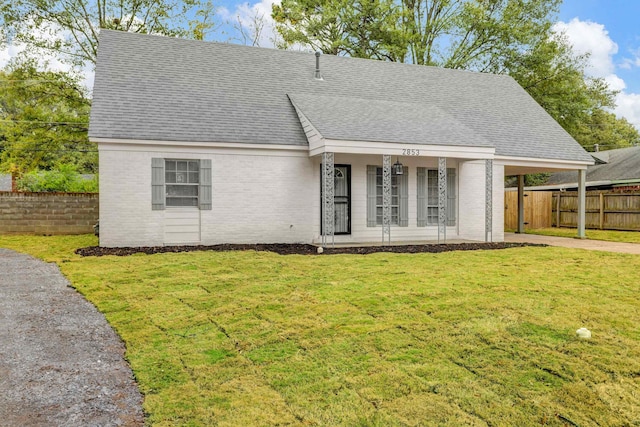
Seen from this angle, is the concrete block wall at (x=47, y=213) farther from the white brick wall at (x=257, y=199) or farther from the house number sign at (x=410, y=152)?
the house number sign at (x=410, y=152)

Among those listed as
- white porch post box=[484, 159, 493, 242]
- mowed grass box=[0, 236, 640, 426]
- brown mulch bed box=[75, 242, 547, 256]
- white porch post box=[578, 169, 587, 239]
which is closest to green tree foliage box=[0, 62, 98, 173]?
brown mulch bed box=[75, 242, 547, 256]

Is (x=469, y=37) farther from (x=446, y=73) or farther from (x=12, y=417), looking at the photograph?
(x=12, y=417)

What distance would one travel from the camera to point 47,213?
15.4 m

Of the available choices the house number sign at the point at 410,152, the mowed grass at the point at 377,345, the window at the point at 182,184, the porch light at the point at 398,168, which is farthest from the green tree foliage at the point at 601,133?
the mowed grass at the point at 377,345

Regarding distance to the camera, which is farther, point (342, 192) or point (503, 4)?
point (503, 4)

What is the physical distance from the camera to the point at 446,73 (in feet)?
58.1

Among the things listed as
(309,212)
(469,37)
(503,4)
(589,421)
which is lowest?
(589,421)

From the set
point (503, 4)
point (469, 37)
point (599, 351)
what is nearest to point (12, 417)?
point (599, 351)

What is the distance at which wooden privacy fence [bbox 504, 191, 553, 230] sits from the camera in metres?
21.0

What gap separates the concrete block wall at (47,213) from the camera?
49.7 ft

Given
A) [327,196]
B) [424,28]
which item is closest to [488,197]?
[327,196]

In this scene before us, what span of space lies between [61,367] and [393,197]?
1063cm

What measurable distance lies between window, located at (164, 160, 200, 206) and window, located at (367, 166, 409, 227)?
4.50m

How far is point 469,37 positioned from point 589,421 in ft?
88.2
